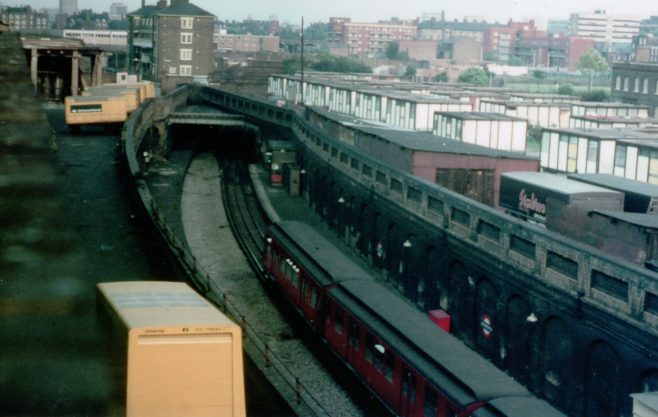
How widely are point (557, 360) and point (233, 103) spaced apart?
49944mm

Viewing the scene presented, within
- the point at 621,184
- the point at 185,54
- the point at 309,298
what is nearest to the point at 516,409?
the point at 309,298

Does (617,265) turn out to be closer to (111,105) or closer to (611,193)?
(611,193)

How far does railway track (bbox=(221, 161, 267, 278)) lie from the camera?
32825 millimetres

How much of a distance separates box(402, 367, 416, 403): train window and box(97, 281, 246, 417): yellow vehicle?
647cm

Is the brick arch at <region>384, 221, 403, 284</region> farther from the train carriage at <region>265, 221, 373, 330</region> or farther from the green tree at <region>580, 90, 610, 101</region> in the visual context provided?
the green tree at <region>580, 90, 610, 101</region>

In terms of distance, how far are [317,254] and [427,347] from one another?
24.6ft

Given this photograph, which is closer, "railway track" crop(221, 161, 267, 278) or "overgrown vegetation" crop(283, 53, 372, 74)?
"railway track" crop(221, 161, 267, 278)

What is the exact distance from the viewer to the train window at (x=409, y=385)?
15.8 meters

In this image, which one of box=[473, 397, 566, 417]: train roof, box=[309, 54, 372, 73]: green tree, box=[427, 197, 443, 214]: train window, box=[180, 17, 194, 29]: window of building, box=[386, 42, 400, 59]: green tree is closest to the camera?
box=[473, 397, 566, 417]: train roof

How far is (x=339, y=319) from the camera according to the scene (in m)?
19.8

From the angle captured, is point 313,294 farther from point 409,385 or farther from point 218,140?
point 218,140

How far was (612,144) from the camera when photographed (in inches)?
1501

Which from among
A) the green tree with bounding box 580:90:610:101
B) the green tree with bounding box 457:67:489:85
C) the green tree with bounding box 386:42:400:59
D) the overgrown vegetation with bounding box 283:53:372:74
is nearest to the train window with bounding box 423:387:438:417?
the green tree with bounding box 580:90:610:101

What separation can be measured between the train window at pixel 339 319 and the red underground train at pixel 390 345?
24mm
